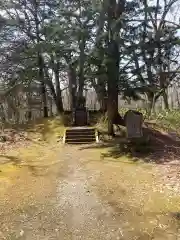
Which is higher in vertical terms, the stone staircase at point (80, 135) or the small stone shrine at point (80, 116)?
the small stone shrine at point (80, 116)

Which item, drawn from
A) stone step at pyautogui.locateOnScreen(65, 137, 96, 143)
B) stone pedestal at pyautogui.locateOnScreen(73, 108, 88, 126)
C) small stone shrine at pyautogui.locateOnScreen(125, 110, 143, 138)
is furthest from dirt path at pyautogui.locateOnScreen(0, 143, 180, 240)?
stone pedestal at pyautogui.locateOnScreen(73, 108, 88, 126)

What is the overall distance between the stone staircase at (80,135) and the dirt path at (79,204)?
12.1ft

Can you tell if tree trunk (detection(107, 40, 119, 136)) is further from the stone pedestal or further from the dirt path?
the dirt path

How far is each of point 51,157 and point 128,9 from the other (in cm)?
692

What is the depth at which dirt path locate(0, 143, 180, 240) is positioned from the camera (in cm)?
654

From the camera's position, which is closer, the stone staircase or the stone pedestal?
the stone staircase

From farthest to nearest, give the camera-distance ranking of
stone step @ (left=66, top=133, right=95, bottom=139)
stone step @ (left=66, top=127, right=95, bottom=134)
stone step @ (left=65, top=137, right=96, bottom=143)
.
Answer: stone step @ (left=66, top=127, right=95, bottom=134), stone step @ (left=66, top=133, right=95, bottom=139), stone step @ (left=65, top=137, right=96, bottom=143)

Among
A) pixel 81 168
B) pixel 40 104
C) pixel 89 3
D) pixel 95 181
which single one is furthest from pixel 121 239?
pixel 40 104

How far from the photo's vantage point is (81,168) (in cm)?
1172

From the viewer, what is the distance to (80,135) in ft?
55.1

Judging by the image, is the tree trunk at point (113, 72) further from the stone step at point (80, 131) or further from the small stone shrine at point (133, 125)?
the stone step at point (80, 131)

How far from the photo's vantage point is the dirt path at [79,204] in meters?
6.54

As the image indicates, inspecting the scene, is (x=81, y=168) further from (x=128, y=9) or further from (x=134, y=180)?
(x=128, y=9)

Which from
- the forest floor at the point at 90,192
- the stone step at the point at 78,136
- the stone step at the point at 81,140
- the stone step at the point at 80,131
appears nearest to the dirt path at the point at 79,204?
the forest floor at the point at 90,192
